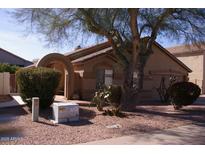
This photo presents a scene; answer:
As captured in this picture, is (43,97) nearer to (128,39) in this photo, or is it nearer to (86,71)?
(128,39)

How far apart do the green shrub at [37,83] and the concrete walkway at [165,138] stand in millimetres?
5852

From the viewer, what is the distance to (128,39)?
17.4 meters

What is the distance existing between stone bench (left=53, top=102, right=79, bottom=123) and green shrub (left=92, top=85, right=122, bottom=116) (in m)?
1.80

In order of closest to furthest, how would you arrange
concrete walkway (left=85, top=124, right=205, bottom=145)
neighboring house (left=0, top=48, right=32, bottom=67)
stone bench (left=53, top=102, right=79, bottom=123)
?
1. concrete walkway (left=85, top=124, right=205, bottom=145)
2. stone bench (left=53, top=102, right=79, bottom=123)
3. neighboring house (left=0, top=48, right=32, bottom=67)

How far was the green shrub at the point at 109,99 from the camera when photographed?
46.6ft

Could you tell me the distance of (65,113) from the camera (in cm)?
1253

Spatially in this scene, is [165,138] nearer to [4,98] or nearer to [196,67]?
[4,98]

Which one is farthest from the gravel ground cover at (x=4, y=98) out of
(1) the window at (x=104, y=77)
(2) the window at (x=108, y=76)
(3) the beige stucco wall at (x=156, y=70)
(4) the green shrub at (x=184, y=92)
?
(3) the beige stucco wall at (x=156, y=70)

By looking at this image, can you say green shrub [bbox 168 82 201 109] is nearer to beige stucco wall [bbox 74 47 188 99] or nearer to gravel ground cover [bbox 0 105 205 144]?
gravel ground cover [bbox 0 105 205 144]

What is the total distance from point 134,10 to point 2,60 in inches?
1150

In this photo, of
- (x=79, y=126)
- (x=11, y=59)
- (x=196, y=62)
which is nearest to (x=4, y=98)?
(x=79, y=126)

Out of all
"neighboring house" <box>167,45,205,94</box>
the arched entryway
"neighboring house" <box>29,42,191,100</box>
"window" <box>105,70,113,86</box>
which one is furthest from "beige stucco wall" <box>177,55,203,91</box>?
the arched entryway

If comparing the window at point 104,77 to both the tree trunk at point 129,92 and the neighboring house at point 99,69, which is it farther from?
the tree trunk at point 129,92

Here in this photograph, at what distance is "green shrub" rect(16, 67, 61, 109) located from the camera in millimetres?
14367
